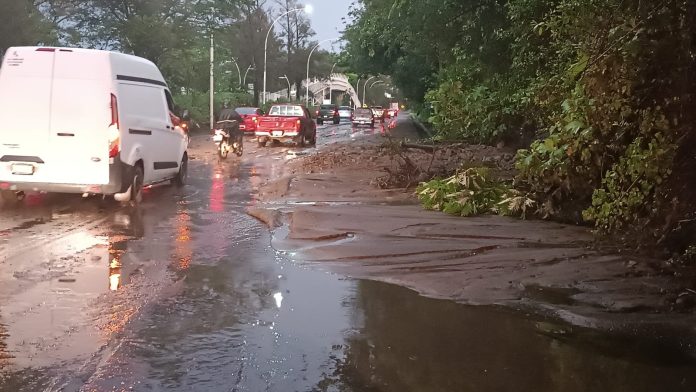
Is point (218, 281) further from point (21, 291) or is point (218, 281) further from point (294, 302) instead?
point (21, 291)

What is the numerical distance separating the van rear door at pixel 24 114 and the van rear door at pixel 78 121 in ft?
0.39

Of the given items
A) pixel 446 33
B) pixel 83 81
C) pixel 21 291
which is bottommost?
pixel 21 291

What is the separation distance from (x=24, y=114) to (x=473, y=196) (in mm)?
6796

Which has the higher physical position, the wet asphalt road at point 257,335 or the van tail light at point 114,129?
the van tail light at point 114,129

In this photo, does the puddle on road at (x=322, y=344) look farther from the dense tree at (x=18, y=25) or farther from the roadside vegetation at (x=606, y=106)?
the dense tree at (x=18, y=25)

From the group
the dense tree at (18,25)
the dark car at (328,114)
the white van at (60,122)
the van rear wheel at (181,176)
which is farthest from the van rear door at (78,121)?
the dark car at (328,114)

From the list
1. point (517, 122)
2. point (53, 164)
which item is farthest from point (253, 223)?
point (517, 122)

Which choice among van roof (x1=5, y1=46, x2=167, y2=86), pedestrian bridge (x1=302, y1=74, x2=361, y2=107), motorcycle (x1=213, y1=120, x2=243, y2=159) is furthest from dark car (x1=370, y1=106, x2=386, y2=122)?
pedestrian bridge (x1=302, y1=74, x2=361, y2=107)

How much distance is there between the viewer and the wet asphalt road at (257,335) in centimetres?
449

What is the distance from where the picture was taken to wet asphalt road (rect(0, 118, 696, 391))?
449 centimetres

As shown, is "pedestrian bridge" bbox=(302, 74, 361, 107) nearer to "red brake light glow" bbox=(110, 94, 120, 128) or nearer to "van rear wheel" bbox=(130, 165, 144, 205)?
"van rear wheel" bbox=(130, 165, 144, 205)

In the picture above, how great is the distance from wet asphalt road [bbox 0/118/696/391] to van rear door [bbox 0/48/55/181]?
8.66ft

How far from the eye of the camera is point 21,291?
640 centimetres

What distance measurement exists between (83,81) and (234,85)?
6060cm
